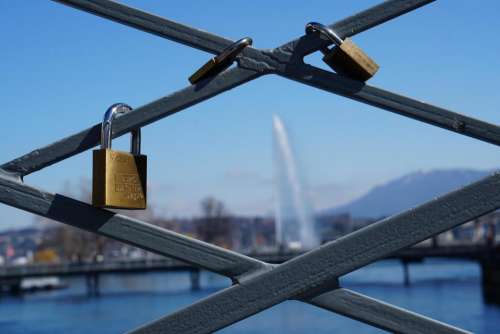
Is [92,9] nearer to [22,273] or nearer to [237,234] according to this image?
[22,273]

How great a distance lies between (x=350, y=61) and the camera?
76.4 inches

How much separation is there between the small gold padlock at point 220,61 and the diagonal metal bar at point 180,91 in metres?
0.02

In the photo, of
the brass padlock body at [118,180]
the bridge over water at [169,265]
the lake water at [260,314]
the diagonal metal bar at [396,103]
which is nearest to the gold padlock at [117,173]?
the brass padlock body at [118,180]

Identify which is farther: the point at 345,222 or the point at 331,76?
the point at 345,222

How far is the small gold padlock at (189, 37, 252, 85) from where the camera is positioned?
1.96m

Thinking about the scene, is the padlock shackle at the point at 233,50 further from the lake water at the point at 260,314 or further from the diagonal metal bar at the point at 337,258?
the lake water at the point at 260,314

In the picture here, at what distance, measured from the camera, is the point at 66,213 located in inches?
78.0

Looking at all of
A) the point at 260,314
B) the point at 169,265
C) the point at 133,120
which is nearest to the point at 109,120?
the point at 133,120

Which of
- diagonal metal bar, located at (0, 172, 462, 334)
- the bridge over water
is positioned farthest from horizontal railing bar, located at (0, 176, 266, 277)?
the bridge over water

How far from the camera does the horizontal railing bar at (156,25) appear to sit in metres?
1.99

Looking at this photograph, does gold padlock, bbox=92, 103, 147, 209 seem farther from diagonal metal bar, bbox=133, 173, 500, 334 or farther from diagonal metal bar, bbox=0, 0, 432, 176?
diagonal metal bar, bbox=133, 173, 500, 334

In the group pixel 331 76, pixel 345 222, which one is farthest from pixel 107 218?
pixel 345 222

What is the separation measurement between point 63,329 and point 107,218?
37041 millimetres

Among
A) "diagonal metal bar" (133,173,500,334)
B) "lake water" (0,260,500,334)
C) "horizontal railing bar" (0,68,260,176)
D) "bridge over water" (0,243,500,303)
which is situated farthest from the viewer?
"bridge over water" (0,243,500,303)
